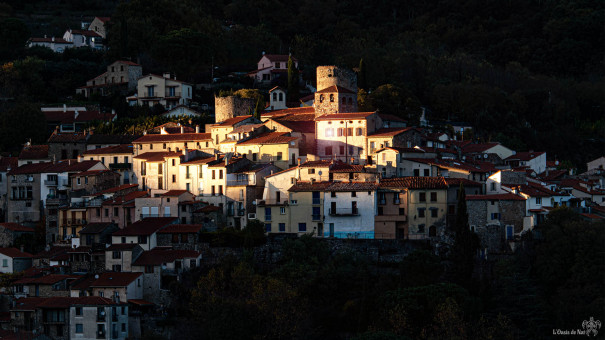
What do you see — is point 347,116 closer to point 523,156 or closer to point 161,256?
point 523,156

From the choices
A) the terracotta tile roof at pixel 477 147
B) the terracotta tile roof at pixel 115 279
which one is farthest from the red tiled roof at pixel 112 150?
the terracotta tile roof at pixel 477 147

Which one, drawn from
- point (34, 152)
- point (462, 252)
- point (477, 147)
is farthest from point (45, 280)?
point (477, 147)

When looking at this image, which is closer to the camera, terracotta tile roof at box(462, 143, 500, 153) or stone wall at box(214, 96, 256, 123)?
terracotta tile roof at box(462, 143, 500, 153)

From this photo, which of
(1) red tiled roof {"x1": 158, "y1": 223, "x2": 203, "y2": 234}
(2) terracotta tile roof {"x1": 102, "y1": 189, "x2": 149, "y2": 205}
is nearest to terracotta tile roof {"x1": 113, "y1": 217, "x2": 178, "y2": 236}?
(1) red tiled roof {"x1": 158, "y1": 223, "x2": 203, "y2": 234}

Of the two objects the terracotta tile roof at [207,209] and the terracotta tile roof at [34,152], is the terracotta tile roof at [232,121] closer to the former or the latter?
the terracotta tile roof at [207,209]

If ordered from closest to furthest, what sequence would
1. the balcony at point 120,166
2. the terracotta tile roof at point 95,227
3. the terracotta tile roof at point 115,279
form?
the terracotta tile roof at point 115,279
the terracotta tile roof at point 95,227
the balcony at point 120,166

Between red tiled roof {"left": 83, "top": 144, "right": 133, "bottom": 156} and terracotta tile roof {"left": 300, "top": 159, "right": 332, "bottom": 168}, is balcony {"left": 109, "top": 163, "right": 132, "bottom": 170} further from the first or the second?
terracotta tile roof {"left": 300, "top": 159, "right": 332, "bottom": 168}
